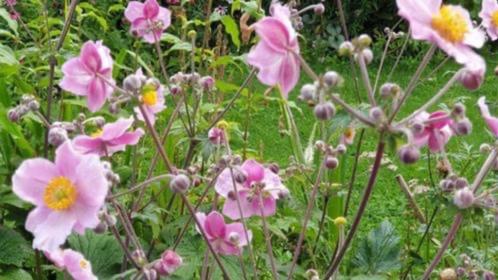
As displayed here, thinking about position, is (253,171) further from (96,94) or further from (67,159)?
(67,159)

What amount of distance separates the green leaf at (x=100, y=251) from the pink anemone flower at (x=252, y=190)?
0.32m

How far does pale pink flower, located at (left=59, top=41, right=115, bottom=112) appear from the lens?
127 cm

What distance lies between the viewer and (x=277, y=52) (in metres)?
1.12

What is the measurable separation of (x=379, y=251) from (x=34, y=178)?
918 mm

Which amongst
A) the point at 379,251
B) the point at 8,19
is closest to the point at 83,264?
the point at 379,251

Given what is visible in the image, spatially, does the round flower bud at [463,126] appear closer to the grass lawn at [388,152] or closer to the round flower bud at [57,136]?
the round flower bud at [57,136]

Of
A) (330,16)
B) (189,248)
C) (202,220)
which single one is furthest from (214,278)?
(330,16)

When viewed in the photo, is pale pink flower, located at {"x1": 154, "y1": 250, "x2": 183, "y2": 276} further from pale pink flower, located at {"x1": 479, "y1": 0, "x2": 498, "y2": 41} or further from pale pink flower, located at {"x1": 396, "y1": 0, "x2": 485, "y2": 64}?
pale pink flower, located at {"x1": 479, "y1": 0, "x2": 498, "y2": 41}

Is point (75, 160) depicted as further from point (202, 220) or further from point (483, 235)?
point (483, 235)

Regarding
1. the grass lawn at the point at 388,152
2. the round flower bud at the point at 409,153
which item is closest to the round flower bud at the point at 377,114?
the round flower bud at the point at 409,153

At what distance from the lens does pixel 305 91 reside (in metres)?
1.05

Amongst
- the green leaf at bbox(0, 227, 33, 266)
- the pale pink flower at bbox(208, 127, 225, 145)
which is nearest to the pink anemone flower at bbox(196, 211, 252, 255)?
the pale pink flower at bbox(208, 127, 225, 145)

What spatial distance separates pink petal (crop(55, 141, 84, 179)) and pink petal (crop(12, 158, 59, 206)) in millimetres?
14

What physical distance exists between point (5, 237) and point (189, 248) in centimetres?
38
